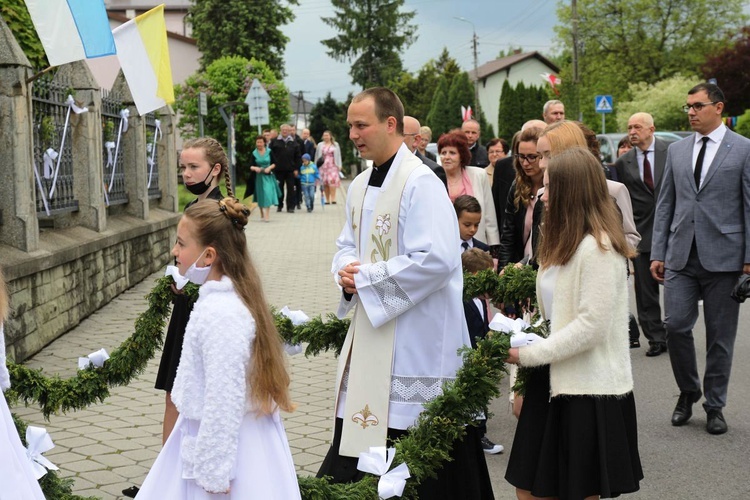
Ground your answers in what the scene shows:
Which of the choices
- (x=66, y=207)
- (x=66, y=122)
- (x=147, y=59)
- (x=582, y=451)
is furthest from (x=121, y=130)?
(x=582, y=451)

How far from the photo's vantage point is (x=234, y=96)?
4019 cm

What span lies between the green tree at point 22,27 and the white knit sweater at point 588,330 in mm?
9022

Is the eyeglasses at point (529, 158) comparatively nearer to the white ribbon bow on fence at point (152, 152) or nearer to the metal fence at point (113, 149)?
the metal fence at point (113, 149)

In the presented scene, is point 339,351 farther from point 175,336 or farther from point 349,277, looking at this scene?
point 175,336

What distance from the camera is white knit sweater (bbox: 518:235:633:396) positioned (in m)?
4.08

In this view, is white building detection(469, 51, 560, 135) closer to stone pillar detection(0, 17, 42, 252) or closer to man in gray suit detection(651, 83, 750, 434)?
stone pillar detection(0, 17, 42, 252)

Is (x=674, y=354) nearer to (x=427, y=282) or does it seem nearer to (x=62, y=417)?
(x=427, y=282)

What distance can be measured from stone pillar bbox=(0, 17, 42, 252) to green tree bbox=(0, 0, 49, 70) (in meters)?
2.39

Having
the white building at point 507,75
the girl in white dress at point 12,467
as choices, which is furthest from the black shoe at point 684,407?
the white building at point 507,75

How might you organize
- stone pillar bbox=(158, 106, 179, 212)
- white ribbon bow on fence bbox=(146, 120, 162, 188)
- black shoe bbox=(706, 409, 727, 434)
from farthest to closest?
stone pillar bbox=(158, 106, 179, 212) → white ribbon bow on fence bbox=(146, 120, 162, 188) → black shoe bbox=(706, 409, 727, 434)

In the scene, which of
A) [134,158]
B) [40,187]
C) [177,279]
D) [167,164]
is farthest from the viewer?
[167,164]

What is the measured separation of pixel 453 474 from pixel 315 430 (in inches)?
101

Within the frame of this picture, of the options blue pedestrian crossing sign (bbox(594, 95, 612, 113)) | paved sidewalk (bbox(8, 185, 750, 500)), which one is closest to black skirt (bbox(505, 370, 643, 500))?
paved sidewalk (bbox(8, 185, 750, 500))

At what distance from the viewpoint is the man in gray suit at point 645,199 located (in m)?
9.65
